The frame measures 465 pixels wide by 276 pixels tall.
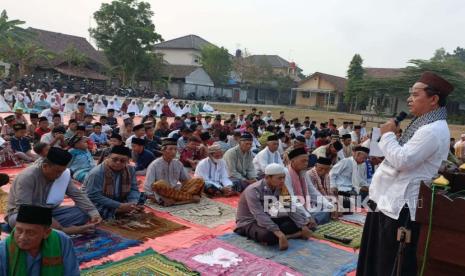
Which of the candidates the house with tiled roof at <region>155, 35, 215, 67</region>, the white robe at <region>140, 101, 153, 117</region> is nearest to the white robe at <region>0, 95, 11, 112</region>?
the white robe at <region>140, 101, 153, 117</region>

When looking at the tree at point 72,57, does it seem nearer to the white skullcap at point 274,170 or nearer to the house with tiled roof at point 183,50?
the house with tiled roof at point 183,50

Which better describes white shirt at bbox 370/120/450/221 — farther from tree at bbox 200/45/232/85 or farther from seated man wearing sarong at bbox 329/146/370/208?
tree at bbox 200/45/232/85

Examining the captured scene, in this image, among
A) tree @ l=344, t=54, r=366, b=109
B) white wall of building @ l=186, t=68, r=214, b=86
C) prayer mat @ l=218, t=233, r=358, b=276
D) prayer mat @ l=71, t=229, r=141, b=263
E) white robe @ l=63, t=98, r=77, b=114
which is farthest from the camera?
white wall of building @ l=186, t=68, r=214, b=86

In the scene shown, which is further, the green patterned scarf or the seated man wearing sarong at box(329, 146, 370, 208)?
the seated man wearing sarong at box(329, 146, 370, 208)

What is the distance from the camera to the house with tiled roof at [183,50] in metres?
50.7

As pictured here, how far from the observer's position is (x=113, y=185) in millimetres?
4898

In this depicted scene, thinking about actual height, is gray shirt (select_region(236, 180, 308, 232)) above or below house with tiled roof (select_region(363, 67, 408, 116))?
below

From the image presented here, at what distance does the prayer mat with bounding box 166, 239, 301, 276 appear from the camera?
12.9 ft

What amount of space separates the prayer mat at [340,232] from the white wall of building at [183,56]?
4598 centimetres

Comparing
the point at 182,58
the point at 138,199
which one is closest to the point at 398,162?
the point at 138,199

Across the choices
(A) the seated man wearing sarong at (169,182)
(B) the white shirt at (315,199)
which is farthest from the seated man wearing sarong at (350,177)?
(A) the seated man wearing sarong at (169,182)

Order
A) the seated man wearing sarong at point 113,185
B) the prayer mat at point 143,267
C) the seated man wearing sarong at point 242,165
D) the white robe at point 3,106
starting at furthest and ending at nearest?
the white robe at point 3,106, the seated man wearing sarong at point 242,165, the seated man wearing sarong at point 113,185, the prayer mat at point 143,267

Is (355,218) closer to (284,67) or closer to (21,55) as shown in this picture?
(21,55)

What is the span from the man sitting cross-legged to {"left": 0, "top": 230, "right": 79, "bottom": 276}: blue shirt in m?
4.23
